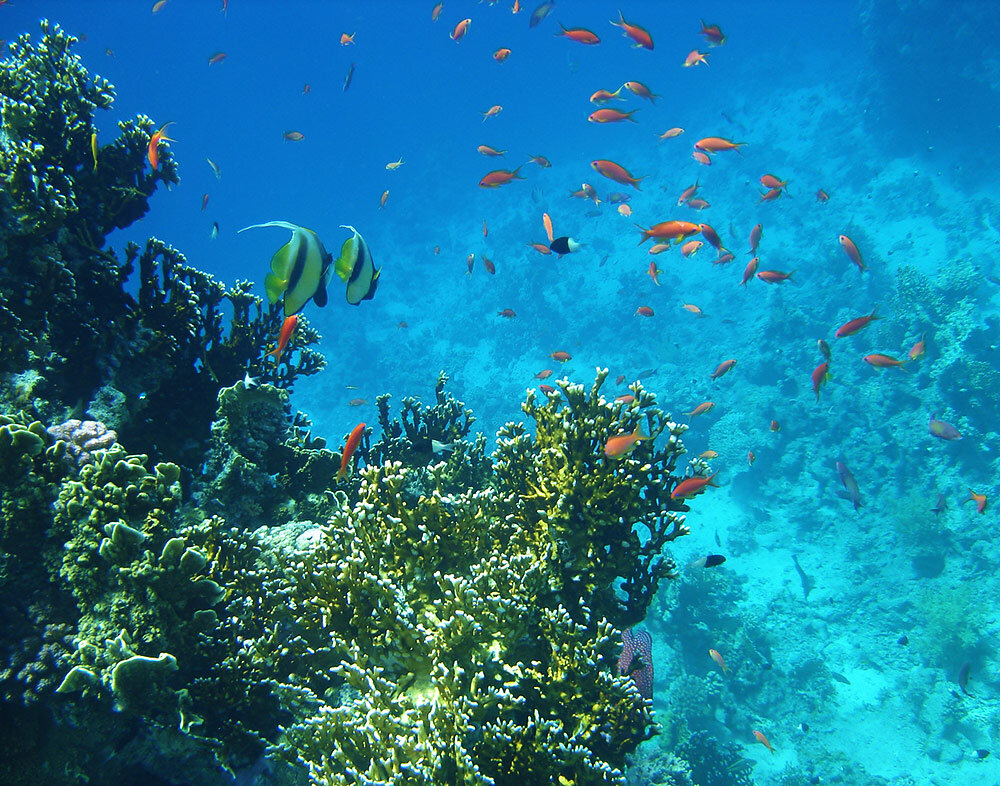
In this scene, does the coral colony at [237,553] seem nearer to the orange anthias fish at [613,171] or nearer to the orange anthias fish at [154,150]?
the orange anthias fish at [154,150]

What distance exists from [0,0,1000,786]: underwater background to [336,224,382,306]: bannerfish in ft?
0.62

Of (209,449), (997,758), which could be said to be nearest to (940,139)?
(997,758)

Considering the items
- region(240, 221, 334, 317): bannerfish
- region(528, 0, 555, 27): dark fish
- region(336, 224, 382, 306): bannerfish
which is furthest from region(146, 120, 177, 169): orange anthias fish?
region(528, 0, 555, 27): dark fish

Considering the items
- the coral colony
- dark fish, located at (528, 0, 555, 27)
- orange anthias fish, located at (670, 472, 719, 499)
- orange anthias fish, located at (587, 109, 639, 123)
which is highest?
dark fish, located at (528, 0, 555, 27)

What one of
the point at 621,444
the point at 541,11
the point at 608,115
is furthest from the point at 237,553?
the point at 541,11

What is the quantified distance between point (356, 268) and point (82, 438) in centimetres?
247

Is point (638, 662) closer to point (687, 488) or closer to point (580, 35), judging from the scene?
point (687, 488)

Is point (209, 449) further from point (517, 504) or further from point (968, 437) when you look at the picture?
point (968, 437)

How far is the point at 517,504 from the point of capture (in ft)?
13.9

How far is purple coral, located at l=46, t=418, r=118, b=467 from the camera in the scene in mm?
3344

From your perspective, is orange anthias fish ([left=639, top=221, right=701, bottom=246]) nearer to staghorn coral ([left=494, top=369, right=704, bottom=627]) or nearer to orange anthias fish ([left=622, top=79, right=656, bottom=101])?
staghorn coral ([left=494, top=369, right=704, bottom=627])

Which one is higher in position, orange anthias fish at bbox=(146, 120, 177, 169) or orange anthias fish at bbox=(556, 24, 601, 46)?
orange anthias fish at bbox=(556, 24, 601, 46)

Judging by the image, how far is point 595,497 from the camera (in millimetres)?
3674

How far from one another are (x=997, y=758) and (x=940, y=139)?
108 feet
